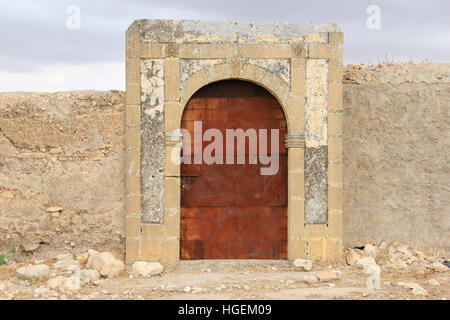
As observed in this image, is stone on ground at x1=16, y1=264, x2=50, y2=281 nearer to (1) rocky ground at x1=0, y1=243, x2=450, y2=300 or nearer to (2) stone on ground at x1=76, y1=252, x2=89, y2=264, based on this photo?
A: (1) rocky ground at x1=0, y1=243, x2=450, y2=300

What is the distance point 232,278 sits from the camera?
6.46 meters

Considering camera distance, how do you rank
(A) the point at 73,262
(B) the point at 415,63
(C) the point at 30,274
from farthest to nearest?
1. (B) the point at 415,63
2. (A) the point at 73,262
3. (C) the point at 30,274

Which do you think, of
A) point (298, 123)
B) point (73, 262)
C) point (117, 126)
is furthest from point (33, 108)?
point (298, 123)

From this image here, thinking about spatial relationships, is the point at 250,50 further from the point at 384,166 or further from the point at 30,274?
the point at 30,274

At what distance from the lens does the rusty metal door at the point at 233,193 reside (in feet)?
22.9

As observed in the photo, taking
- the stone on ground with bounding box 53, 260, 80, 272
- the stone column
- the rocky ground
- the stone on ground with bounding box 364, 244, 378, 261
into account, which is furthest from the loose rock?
the stone on ground with bounding box 364, 244, 378, 261

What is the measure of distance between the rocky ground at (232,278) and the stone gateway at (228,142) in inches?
9.1

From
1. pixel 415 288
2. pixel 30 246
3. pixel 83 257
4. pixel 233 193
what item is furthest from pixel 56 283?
pixel 415 288

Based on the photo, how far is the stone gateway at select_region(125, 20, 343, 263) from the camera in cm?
686

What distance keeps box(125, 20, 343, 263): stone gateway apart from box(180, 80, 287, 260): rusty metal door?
0.01 m

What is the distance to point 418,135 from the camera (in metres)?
7.78

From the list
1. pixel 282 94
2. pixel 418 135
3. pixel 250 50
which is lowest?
pixel 418 135

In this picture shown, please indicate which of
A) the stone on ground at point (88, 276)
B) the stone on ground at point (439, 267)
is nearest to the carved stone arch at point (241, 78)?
the stone on ground at point (88, 276)

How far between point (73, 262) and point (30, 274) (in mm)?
655
